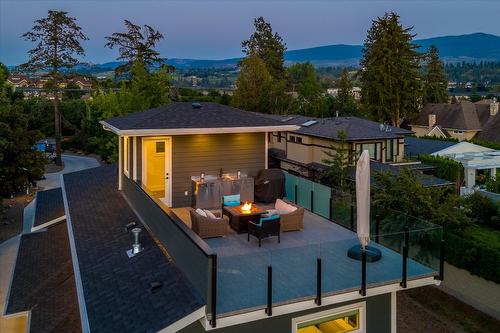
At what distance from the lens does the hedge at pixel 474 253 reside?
48.4 ft

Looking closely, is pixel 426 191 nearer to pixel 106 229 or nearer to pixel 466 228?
pixel 466 228

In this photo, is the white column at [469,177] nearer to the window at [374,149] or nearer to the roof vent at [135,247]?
the window at [374,149]

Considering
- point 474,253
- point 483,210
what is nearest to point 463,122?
point 483,210

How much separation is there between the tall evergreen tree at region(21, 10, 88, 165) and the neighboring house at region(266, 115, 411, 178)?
22.1m

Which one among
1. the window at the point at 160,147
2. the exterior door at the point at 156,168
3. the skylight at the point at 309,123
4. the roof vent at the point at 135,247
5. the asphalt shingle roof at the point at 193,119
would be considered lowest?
the roof vent at the point at 135,247

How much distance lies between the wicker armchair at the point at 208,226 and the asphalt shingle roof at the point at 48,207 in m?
7.91

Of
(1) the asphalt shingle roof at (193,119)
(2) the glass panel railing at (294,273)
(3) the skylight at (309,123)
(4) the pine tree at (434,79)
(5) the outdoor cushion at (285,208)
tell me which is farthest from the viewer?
(4) the pine tree at (434,79)

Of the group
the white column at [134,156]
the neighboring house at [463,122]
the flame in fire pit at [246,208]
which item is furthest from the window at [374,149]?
the neighboring house at [463,122]

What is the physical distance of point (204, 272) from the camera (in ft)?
21.5

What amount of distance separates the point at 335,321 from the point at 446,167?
24.1 meters

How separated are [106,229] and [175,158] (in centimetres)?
297

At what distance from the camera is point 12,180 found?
75.3ft

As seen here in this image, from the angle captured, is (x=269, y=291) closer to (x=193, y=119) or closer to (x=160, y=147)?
(x=193, y=119)

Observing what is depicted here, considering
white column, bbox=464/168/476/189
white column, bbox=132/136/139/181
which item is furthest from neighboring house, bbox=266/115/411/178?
white column, bbox=132/136/139/181
